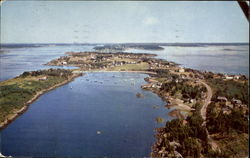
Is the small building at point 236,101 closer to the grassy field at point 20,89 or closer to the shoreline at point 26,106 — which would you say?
the grassy field at point 20,89

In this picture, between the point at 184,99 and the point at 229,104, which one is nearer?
the point at 229,104

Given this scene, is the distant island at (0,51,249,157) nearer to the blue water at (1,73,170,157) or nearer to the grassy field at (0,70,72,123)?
the grassy field at (0,70,72,123)

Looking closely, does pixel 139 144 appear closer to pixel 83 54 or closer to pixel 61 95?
pixel 83 54

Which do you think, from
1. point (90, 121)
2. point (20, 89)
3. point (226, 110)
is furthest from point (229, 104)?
point (20, 89)

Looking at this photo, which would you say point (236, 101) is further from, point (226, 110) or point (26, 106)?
point (26, 106)

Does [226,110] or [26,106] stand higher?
[226,110]
